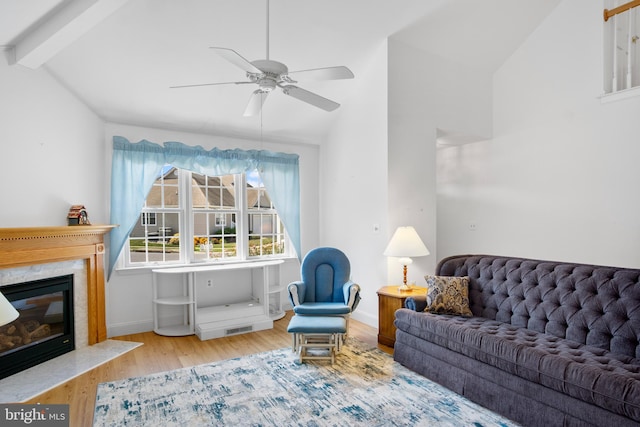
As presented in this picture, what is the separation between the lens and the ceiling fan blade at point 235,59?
2121 millimetres

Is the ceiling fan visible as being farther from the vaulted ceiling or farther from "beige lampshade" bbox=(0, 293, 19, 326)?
"beige lampshade" bbox=(0, 293, 19, 326)

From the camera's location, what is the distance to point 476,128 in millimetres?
4918

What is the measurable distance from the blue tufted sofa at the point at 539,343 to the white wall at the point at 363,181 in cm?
118

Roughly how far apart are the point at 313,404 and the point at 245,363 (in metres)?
0.95

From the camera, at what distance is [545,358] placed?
2.16 m

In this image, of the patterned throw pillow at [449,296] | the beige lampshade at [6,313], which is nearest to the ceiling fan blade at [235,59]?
the beige lampshade at [6,313]

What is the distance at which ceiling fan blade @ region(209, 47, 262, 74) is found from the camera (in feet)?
6.96

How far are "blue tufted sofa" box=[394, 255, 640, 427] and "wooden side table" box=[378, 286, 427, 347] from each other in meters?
0.29

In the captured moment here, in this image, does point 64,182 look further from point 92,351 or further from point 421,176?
point 421,176

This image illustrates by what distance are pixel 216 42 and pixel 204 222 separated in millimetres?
2208

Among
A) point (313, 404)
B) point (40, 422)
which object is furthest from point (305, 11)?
point (40, 422)

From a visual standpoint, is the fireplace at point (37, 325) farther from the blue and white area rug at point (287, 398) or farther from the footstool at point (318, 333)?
the footstool at point (318, 333)

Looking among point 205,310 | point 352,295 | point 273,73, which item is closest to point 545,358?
point 352,295

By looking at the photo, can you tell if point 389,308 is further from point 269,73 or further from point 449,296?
point 269,73
